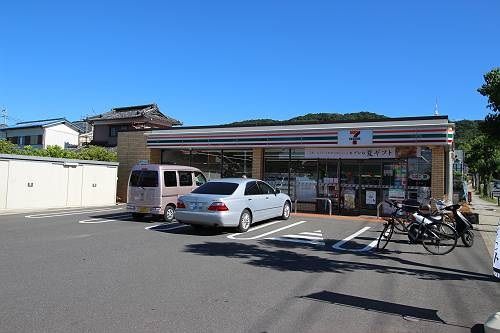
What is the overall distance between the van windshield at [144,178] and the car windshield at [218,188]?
2.34 m

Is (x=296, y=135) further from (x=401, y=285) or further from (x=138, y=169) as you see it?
(x=401, y=285)

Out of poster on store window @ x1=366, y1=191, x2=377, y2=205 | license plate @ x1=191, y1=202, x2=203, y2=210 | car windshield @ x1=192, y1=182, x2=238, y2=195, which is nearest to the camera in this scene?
license plate @ x1=191, y1=202, x2=203, y2=210

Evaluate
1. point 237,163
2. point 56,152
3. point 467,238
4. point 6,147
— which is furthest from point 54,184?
point 467,238

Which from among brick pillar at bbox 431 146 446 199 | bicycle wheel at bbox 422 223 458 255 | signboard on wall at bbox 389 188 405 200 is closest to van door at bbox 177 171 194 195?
signboard on wall at bbox 389 188 405 200

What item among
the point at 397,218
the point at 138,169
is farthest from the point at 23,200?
the point at 397,218

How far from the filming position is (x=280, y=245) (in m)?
11.3

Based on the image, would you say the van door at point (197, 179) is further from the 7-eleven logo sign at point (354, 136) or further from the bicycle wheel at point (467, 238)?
the bicycle wheel at point (467, 238)

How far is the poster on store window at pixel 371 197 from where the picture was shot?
64.0 ft

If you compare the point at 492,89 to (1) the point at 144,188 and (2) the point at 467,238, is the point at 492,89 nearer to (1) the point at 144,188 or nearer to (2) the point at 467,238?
(2) the point at 467,238

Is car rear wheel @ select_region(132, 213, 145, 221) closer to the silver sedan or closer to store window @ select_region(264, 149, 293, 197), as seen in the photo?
the silver sedan

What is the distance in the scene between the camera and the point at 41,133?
50812mm

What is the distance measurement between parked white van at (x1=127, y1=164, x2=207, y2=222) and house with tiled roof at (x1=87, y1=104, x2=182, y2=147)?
2721cm

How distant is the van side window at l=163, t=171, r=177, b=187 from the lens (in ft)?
50.8

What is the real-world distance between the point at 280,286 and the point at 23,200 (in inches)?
616
